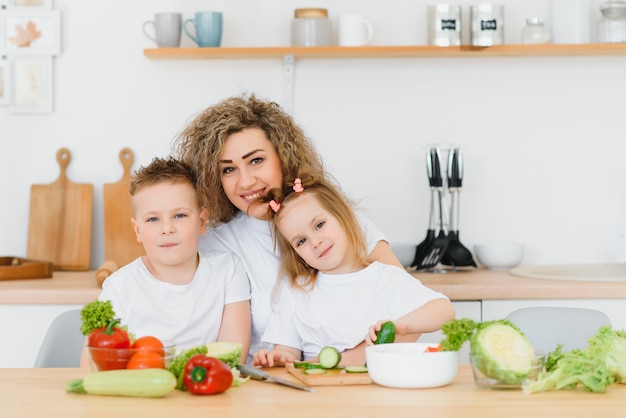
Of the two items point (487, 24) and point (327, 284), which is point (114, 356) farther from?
point (487, 24)

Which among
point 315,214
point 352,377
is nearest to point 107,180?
point 315,214

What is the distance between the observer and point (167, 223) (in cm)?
227

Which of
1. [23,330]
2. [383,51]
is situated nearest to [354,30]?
[383,51]

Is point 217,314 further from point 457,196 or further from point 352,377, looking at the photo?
point 457,196

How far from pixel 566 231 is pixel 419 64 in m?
0.82

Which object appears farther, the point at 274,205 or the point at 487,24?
the point at 487,24

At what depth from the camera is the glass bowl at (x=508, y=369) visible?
161cm

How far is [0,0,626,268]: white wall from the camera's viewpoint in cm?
353

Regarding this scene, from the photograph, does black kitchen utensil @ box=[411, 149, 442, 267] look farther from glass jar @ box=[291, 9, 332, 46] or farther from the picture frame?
the picture frame

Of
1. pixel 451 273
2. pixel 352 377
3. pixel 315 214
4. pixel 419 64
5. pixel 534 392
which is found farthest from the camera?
pixel 419 64

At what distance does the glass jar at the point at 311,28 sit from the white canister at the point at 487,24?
516 millimetres

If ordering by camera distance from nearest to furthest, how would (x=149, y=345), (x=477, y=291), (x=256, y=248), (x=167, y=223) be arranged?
(x=149, y=345), (x=167, y=223), (x=256, y=248), (x=477, y=291)

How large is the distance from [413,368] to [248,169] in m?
0.95

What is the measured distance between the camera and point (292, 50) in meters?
3.37
